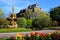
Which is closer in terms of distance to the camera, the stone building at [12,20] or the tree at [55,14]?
the stone building at [12,20]

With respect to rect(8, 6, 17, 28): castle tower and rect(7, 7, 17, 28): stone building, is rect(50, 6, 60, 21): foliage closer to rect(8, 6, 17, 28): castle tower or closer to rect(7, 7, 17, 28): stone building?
rect(7, 7, 17, 28): stone building

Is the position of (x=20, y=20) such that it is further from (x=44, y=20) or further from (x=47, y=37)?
(x=47, y=37)

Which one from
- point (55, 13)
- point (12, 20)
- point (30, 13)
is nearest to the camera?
point (12, 20)

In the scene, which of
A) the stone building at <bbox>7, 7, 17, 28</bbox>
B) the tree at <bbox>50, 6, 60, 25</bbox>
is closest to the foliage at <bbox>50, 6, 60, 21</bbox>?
the tree at <bbox>50, 6, 60, 25</bbox>

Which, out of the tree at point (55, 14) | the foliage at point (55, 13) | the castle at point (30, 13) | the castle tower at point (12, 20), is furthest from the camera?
the castle at point (30, 13)

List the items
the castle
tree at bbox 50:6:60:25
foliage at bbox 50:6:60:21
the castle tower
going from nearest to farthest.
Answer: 1. the castle tower
2. tree at bbox 50:6:60:25
3. foliage at bbox 50:6:60:21
4. the castle

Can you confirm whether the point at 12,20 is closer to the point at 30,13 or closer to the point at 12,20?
the point at 12,20

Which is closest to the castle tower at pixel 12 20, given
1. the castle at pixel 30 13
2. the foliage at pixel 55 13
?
the foliage at pixel 55 13

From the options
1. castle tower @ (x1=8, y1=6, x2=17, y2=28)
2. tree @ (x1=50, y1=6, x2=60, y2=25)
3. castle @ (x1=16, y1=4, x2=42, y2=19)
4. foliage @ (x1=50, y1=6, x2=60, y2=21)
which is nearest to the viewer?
castle tower @ (x1=8, y1=6, x2=17, y2=28)

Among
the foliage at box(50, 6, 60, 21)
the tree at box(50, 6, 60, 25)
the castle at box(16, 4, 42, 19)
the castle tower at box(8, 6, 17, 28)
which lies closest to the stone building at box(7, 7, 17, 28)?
the castle tower at box(8, 6, 17, 28)

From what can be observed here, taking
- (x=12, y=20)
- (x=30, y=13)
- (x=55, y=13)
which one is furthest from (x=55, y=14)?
(x=12, y=20)

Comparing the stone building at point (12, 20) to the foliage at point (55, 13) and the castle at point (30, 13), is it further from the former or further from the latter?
the castle at point (30, 13)

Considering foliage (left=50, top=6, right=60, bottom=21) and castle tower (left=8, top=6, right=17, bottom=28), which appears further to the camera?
foliage (left=50, top=6, right=60, bottom=21)

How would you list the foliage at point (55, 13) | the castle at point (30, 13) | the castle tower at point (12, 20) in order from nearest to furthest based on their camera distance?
the castle tower at point (12, 20) < the foliage at point (55, 13) < the castle at point (30, 13)
